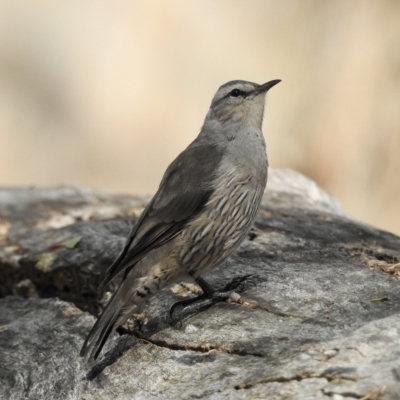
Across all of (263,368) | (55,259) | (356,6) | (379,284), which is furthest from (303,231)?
(356,6)

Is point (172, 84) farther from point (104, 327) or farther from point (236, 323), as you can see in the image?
point (236, 323)

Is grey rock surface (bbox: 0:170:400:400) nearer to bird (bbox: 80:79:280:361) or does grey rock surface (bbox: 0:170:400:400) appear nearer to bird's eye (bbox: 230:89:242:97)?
bird (bbox: 80:79:280:361)

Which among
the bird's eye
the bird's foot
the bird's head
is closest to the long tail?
the bird's foot

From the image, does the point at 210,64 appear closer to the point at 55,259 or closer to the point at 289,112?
the point at 289,112

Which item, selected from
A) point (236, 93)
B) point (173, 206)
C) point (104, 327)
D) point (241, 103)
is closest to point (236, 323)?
point (104, 327)

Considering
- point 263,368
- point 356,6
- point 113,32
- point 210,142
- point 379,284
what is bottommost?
point 263,368

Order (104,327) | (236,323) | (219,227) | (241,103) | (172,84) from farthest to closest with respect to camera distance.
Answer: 1. (172,84)
2. (241,103)
3. (219,227)
4. (104,327)
5. (236,323)

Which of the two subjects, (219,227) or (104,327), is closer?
(104,327)
